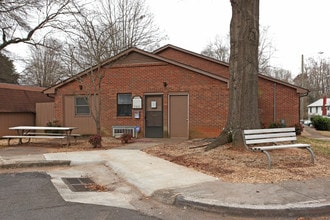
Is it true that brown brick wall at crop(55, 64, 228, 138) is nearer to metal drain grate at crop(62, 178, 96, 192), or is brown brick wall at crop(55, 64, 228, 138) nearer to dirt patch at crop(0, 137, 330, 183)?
dirt patch at crop(0, 137, 330, 183)

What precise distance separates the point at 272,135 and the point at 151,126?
27.4ft

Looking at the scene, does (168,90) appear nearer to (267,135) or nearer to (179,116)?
(179,116)

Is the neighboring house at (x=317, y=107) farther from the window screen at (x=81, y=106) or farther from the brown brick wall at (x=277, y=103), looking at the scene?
the window screen at (x=81, y=106)

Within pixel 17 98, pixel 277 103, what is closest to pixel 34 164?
pixel 17 98

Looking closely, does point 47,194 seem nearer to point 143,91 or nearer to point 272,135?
point 272,135

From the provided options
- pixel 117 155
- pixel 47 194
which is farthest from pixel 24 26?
pixel 47 194

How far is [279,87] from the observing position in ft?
57.1

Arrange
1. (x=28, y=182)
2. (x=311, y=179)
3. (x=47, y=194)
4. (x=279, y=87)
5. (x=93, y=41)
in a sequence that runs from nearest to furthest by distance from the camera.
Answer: (x=47, y=194), (x=311, y=179), (x=28, y=182), (x=93, y=41), (x=279, y=87)

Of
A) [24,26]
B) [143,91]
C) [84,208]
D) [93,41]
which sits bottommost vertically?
[84,208]

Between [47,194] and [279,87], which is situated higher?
[279,87]

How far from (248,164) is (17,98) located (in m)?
17.7

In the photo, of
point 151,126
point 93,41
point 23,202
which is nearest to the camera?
point 23,202

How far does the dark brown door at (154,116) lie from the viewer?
15.7 m

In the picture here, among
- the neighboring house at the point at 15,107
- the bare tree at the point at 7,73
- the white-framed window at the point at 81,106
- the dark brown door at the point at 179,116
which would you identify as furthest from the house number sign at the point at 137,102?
the bare tree at the point at 7,73
